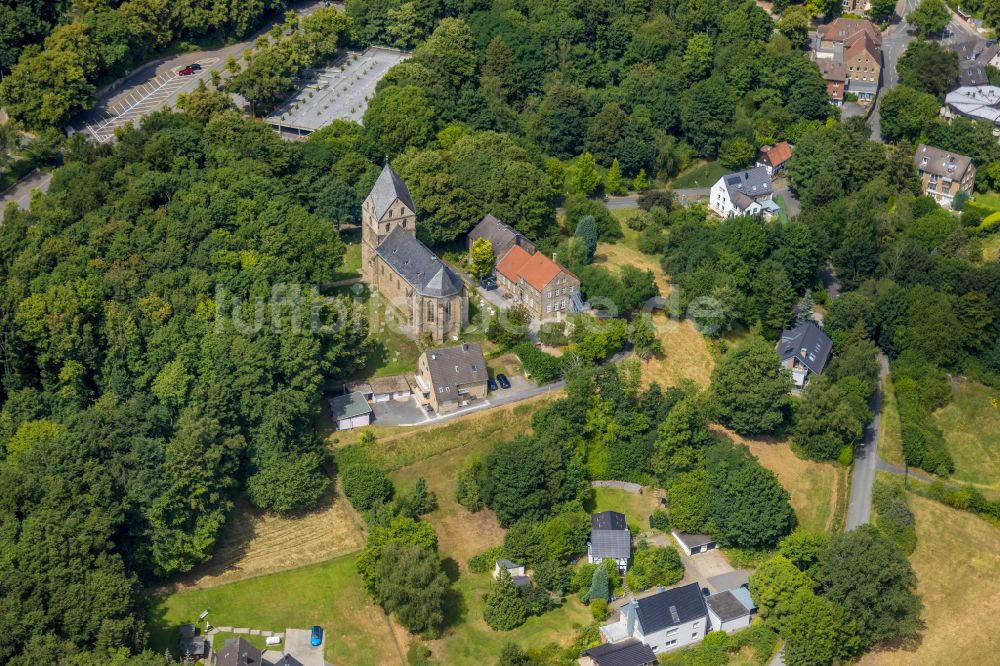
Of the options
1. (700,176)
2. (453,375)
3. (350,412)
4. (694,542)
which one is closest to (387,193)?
(453,375)

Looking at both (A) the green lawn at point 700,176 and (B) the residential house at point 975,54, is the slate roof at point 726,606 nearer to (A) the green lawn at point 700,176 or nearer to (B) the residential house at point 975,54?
(A) the green lawn at point 700,176

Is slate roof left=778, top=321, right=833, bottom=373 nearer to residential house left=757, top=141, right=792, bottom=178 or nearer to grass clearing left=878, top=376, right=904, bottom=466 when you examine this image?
grass clearing left=878, top=376, right=904, bottom=466

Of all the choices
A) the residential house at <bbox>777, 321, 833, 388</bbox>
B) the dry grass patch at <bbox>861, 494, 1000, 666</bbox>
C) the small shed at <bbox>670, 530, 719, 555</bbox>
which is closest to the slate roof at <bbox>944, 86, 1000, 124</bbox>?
the residential house at <bbox>777, 321, 833, 388</bbox>

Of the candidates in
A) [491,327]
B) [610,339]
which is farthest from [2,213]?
[610,339]

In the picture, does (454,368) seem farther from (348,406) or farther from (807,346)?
(807,346)

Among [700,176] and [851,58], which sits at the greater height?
[851,58]

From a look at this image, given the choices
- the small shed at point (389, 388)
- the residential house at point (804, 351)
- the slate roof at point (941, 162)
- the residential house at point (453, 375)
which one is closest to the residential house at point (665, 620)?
the residential house at point (453, 375)
